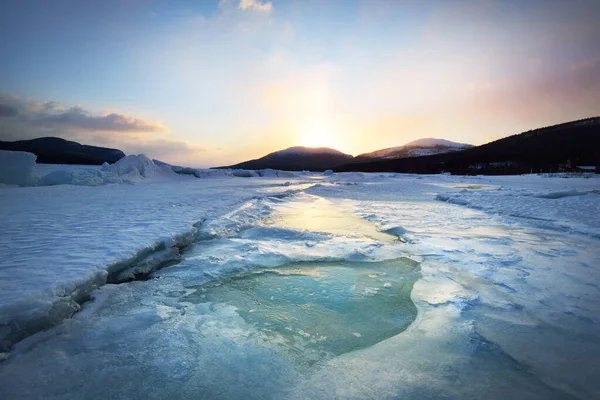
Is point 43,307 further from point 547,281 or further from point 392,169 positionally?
point 392,169

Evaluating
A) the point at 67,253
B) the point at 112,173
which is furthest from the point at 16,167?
the point at 67,253

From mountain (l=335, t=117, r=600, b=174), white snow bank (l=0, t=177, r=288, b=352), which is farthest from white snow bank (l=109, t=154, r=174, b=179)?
mountain (l=335, t=117, r=600, b=174)

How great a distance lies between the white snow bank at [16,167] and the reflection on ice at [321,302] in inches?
655

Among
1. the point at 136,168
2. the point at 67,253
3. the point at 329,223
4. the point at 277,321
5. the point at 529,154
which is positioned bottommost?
the point at 277,321

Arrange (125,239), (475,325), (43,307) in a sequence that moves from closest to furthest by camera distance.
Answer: (43,307) → (475,325) → (125,239)

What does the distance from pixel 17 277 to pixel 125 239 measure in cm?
157

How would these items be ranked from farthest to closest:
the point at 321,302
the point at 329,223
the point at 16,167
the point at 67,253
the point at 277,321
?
the point at 16,167, the point at 329,223, the point at 67,253, the point at 321,302, the point at 277,321

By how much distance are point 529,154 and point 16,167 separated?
8421 cm

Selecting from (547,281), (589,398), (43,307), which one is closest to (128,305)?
(43,307)

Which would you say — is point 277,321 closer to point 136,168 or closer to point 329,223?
point 329,223

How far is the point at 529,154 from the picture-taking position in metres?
63.9

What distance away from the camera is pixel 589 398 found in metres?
1.66

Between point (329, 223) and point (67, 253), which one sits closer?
point (67, 253)

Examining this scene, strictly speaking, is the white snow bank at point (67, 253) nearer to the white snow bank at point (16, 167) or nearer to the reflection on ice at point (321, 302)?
the reflection on ice at point (321, 302)
